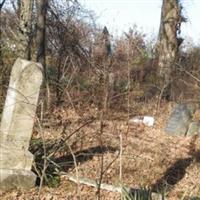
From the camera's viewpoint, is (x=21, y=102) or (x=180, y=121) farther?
(x=180, y=121)

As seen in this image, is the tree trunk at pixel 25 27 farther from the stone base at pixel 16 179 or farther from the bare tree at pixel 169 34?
the bare tree at pixel 169 34

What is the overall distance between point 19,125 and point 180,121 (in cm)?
742

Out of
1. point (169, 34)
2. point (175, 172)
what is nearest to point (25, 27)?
point (175, 172)

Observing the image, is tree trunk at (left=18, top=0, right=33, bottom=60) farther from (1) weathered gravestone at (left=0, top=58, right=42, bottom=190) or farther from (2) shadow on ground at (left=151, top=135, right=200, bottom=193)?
(1) weathered gravestone at (left=0, top=58, right=42, bottom=190)

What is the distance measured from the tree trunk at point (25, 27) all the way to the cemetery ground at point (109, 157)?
163 centimetres

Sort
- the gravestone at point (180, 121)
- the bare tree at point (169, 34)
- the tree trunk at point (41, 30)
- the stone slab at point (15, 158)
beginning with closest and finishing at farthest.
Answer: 1. the stone slab at point (15, 158)
2. the gravestone at point (180, 121)
3. the tree trunk at point (41, 30)
4. the bare tree at point (169, 34)

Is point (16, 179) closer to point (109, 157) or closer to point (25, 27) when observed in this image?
point (109, 157)

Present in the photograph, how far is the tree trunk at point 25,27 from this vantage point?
1387 centimetres

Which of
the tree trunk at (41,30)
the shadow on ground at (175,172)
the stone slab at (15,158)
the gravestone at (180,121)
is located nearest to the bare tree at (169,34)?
the gravestone at (180,121)

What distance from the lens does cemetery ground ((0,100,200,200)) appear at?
322 inches

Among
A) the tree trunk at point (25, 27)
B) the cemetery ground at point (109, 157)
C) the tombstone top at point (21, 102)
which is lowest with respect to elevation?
the cemetery ground at point (109, 157)

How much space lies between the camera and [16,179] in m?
8.00

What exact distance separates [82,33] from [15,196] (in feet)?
29.9

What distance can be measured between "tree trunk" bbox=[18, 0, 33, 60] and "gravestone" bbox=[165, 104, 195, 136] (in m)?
4.02
